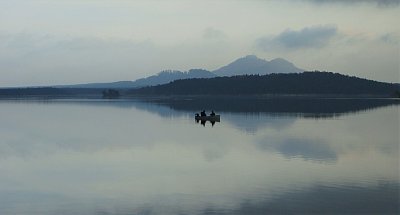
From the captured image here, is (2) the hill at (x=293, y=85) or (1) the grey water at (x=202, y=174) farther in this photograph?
(2) the hill at (x=293, y=85)

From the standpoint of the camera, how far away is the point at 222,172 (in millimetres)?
14430

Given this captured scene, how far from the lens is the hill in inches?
4688

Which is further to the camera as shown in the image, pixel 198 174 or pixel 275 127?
pixel 275 127

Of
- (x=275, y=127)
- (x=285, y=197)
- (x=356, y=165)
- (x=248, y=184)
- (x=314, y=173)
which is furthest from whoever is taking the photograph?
(x=275, y=127)

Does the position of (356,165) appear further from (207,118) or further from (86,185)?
(207,118)

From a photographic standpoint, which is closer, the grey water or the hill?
the grey water

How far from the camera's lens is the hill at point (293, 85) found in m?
119

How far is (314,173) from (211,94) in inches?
4475

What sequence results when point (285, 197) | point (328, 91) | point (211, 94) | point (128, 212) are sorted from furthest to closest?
point (211, 94), point (328, 91), point (285, 197), point (128, 212)

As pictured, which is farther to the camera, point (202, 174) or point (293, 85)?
point (293, 85)

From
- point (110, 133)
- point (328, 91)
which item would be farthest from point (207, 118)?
point (328, 91)

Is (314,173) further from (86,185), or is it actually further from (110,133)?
(110,133)

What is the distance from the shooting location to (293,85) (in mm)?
120625

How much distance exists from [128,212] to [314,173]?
19.3ft
